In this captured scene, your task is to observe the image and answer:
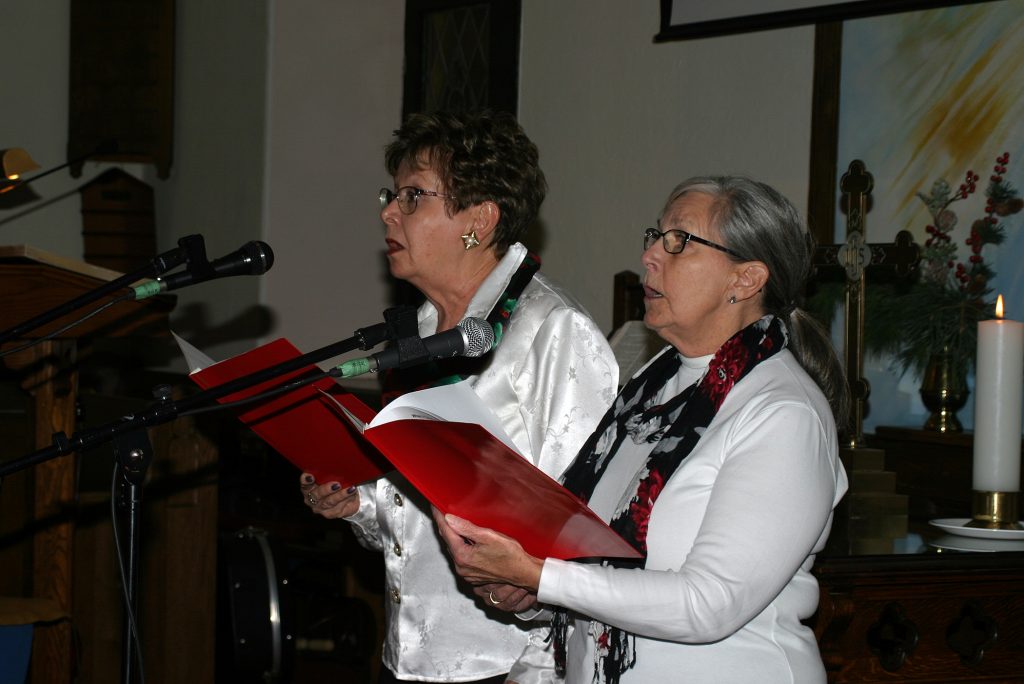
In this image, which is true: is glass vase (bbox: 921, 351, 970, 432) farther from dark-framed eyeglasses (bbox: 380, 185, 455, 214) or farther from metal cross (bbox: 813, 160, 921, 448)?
dark-framed eyeglasses (bbox: 380, 185, 455, 214)

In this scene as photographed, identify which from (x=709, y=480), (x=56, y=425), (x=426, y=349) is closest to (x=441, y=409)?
(x=426, y=349)

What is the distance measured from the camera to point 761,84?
3514 millimetres

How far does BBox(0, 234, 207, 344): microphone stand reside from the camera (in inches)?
62.4

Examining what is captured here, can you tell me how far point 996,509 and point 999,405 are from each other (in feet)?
0.63

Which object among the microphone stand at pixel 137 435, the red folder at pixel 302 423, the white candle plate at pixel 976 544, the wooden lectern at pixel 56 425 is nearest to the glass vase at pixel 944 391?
the white candle plate at pixel 976 544

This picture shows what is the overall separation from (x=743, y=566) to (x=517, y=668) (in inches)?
21.7

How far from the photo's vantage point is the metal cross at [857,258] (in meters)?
2.55

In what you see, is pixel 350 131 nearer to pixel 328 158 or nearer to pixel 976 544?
pixel 328 158

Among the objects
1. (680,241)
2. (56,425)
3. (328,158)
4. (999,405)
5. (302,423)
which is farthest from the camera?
(328,158)

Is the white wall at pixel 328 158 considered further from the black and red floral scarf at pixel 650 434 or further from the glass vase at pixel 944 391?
the black and red floral scarf at pixel 650 434

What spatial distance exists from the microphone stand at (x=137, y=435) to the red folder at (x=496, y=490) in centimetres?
13

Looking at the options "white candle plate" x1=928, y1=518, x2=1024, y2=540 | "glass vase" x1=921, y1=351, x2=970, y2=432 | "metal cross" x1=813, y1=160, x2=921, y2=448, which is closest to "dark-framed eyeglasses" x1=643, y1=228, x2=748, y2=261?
"white candle plate" x1=928, y1=518, x2=1024, y2=540

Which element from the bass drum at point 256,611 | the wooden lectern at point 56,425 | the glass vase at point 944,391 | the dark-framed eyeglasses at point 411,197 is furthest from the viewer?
the bass drum at point 256,611

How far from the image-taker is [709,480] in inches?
60.8
